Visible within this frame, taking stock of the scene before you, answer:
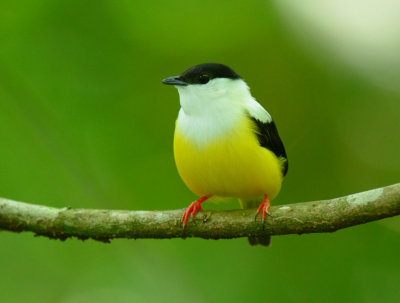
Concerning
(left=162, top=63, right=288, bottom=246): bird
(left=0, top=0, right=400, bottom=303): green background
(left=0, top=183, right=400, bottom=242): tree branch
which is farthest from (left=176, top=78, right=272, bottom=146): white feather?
(left=0, top=0, right=400, bottom=303): green background

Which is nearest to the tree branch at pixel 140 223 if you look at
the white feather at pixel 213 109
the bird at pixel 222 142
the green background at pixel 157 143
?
the bird at pixel 222 142

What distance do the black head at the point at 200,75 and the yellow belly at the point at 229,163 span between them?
48 cm

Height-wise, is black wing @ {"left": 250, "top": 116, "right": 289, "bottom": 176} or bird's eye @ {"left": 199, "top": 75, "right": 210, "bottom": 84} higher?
bird's eye @ {"left": 199, "top": 75, "right": 210, "bottom": 84}

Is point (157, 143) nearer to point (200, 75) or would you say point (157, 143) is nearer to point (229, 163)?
point (200, 75)

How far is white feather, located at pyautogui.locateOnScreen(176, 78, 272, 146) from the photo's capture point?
4.14 m

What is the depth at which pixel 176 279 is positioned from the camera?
4805 millimetres

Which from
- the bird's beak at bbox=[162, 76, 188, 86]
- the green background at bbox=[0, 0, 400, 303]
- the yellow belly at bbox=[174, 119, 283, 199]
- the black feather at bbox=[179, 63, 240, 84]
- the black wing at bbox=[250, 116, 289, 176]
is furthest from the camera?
the green background at bbox=[0, 0, 400, 303]

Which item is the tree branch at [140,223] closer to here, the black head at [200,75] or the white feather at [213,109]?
the white feather at [213,109]

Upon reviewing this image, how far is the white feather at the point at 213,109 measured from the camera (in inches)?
163

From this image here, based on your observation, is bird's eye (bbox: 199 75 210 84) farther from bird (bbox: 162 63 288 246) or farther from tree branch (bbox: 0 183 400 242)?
tree branch (bbox: 0 183 400 242)

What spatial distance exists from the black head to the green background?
88 cm

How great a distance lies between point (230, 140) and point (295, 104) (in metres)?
2.30

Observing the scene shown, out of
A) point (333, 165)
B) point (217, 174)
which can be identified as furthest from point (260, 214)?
point (333, 165)

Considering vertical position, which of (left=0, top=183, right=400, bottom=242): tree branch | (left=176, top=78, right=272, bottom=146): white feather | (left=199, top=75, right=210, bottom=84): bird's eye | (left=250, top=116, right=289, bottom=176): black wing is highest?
(left=199, top=75, right=210, bottom=84): bird's eye
